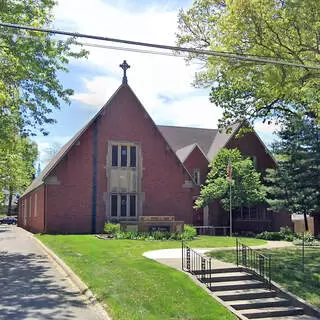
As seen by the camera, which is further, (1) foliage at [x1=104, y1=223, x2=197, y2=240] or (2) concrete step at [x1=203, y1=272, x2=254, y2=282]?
(1) foliage at [x1=104, y1=223, x2=197, y2=240]

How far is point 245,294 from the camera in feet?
42.0

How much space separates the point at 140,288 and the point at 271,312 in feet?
11.8

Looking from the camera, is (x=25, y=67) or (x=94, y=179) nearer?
→ (x=25, y=67)

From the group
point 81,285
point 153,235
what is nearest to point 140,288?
point 81,285

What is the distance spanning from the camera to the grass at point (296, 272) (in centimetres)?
1287

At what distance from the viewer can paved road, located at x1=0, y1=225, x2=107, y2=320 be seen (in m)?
9.55

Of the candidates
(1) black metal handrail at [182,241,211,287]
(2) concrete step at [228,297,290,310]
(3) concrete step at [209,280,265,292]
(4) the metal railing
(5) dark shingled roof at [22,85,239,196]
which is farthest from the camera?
(5) dark shingled roof at [22,85,239,196]

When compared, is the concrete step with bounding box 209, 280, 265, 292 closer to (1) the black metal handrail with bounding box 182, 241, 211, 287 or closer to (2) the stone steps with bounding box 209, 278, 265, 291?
(2) the stone steps with bounding box 209, 278, 265, 291

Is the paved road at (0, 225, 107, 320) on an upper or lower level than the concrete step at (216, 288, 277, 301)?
upper

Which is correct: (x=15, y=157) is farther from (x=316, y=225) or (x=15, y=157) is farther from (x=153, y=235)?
(x=316, y=225)

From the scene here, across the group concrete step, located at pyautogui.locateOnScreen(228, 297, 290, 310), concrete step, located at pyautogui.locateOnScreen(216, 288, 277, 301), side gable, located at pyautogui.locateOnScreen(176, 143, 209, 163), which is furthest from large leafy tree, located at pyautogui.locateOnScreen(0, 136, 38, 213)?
concrete step, located at pyautogui.locateOnScreen(228, 297, 290, 310)

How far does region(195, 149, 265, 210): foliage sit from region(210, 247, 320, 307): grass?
516 inches

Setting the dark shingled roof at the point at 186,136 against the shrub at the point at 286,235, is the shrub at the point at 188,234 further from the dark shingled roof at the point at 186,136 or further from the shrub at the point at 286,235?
the dark shingled roof at the point at 186,136

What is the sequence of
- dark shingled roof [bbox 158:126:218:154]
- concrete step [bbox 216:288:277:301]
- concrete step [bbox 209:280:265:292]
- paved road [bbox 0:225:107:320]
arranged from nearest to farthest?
paved road [bbox 0:225:107:320], concrete step [bbox 216:288:277:301], concrete step [bbox 209:280:265:292], dark shingled roof [bbox 158:126:218:154]
